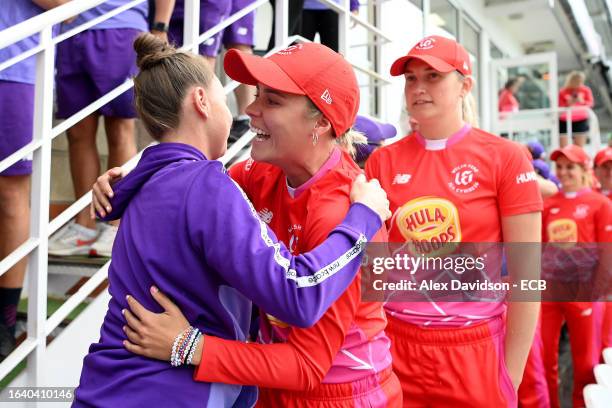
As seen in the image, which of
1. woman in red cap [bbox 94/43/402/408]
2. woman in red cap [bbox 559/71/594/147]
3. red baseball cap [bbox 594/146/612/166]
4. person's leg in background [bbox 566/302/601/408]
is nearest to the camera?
woman in red cap [bbox 94/43/402/408]

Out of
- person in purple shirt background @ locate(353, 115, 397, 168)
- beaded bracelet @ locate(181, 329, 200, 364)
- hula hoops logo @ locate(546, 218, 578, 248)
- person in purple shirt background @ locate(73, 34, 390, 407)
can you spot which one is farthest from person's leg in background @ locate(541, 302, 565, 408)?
beaded bracelet @ locate(181, 329, 200, 364)

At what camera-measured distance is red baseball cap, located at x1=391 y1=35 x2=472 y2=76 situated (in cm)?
185

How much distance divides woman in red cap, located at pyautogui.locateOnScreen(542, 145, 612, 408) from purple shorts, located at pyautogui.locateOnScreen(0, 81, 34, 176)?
3.22 metres

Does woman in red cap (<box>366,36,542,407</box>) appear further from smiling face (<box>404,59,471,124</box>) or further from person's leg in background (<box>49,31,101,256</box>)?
person's leg in background (<box>49,31,101,256</box>)

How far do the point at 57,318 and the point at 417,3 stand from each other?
686cm

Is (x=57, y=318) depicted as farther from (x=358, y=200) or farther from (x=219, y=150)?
(x=358, y=200)

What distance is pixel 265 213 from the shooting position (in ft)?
4.75

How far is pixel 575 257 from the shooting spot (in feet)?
13.5

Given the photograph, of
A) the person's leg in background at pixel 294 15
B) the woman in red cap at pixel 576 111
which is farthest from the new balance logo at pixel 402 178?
the woman in red cap at pixel 576 111

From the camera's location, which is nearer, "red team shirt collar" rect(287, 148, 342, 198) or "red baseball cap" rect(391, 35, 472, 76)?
"red team shirt collar" rect(287, 148, 342, 198)

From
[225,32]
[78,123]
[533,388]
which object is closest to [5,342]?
[78,123]

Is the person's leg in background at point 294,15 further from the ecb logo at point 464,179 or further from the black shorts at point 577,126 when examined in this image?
the black shorts at point 577,126

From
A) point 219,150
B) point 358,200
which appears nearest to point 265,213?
point 219,150

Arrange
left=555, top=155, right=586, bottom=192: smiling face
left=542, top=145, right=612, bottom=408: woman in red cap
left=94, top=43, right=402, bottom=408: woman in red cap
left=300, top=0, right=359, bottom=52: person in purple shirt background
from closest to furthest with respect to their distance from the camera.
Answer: left=94, top=43, right=402, bottom=408: woman in red cap
left=300, top=0, right=359, bottom=52: person in purple shirt background
left=542, top=145, right=612, bottom=408: woman in red cap
left=555, top=155, right=586, bottom=192: smiling face
